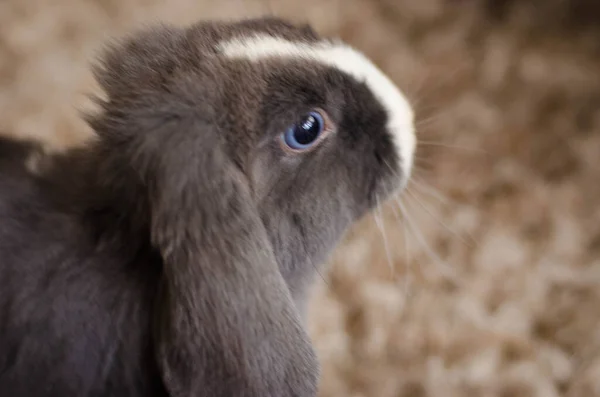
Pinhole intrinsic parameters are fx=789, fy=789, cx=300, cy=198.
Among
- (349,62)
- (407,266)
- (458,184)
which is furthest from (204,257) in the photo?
(458,184)

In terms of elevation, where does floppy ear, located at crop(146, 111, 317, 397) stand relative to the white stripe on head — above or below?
below

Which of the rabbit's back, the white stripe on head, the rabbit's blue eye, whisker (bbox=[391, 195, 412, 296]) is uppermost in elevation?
whisker (bbox=[391, 195, 412, 296])

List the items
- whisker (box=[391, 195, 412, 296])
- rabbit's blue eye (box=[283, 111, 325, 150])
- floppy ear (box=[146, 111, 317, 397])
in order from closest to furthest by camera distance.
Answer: floppy ear (box=[146, 111, 317, 397])
rabbit's blue eye (box=[283, 111, 325, 150])
whisker (box=[391, 195, 412, 296])

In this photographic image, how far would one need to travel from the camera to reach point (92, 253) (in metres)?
0.97

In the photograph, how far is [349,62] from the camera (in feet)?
3.50

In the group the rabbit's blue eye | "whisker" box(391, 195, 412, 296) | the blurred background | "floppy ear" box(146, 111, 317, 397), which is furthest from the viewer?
"whisker" box(391, 195, 412, 296)

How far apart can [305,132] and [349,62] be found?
134 millimetres

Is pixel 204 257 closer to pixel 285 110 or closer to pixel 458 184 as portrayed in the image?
pixel 285 110

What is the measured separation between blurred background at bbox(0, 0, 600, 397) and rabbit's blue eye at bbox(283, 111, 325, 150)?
247 millimetres

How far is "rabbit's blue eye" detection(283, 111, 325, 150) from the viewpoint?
99 cm

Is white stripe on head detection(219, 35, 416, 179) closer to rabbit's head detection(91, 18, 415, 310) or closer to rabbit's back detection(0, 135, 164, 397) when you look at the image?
rabbit's head detection(91, 18, 415, 310)

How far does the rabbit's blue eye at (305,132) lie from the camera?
0.99 metres

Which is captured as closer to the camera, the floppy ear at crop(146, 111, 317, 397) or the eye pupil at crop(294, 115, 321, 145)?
the floppy ear at crop(146, 111, 317, 397)

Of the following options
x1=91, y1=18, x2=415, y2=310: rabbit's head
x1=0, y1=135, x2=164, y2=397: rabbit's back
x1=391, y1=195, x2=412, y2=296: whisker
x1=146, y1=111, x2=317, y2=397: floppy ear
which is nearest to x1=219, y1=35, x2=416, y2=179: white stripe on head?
x1=91, y1=18, x2=415, y2=310: rabbit's head
